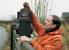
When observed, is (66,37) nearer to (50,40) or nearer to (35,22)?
(35,22)

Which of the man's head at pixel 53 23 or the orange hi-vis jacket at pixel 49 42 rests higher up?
the man's head at pixel 53 23

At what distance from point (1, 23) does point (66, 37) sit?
10.5ft

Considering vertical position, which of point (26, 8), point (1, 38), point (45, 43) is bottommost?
point (1, 38)

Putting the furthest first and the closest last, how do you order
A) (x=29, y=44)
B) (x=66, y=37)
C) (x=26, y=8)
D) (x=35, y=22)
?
1. (x=66, y=37)
2. (x=35, y=22)
3. (x=26, y=8)
4. (x=29, y=44)

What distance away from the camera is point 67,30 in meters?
6.59

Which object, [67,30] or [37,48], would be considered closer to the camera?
[37,48]

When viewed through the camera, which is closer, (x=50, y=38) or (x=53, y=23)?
(x=50, y=38)

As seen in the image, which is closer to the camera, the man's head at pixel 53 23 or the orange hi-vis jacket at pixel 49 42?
the orange hi-vis jacket at pixel 49 42

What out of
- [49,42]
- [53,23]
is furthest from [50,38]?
[53,23]

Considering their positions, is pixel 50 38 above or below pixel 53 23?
below

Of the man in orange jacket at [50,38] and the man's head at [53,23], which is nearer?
the man in orange jacket at [50,38]

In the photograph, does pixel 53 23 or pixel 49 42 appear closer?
pixel 49 42

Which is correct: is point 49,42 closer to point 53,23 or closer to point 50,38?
point 50,38

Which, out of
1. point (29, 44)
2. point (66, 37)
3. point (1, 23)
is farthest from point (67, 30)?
point (29, 44)
